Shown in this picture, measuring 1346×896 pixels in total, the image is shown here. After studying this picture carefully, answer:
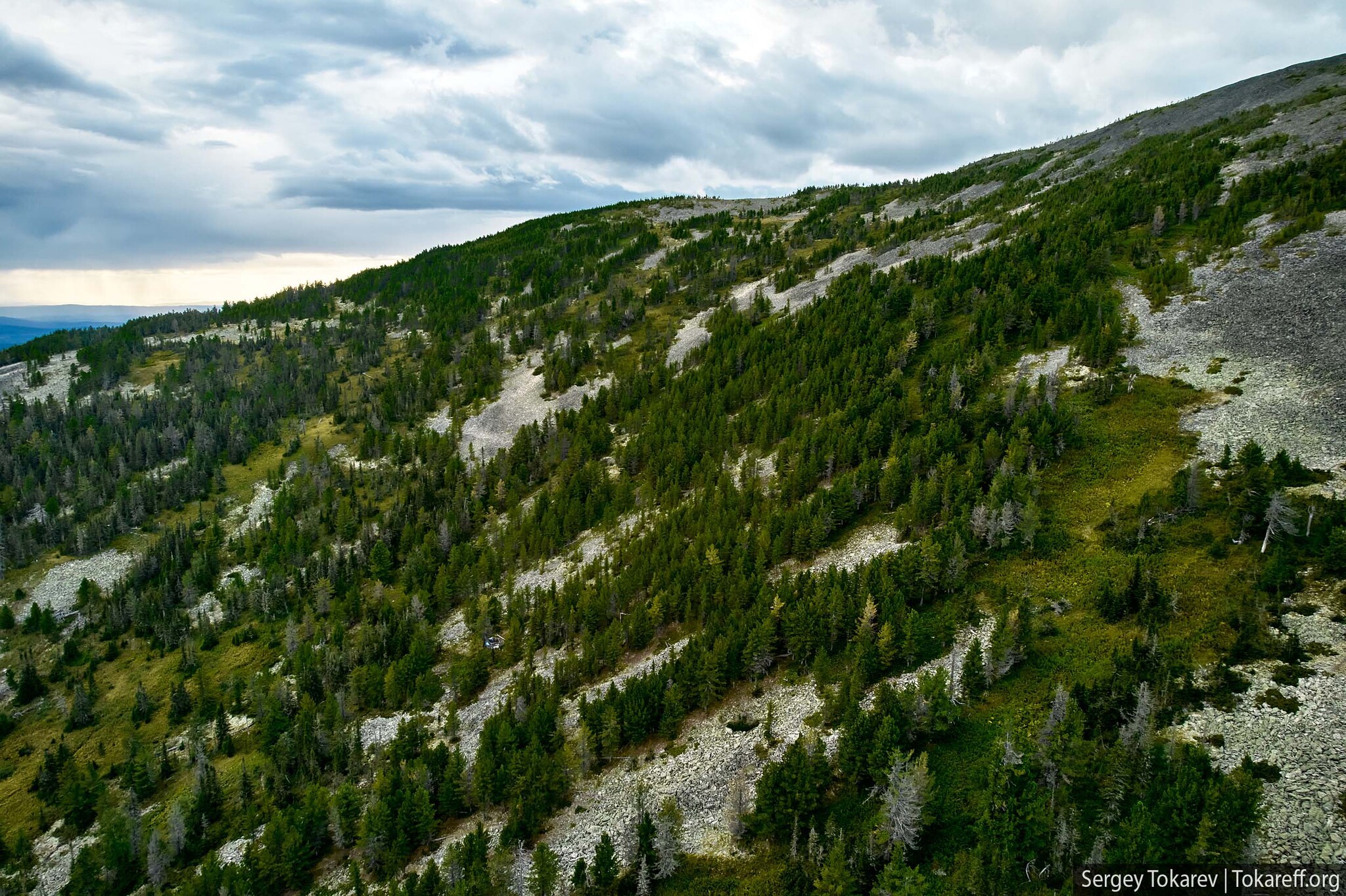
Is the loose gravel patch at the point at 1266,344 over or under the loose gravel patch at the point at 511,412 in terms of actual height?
over

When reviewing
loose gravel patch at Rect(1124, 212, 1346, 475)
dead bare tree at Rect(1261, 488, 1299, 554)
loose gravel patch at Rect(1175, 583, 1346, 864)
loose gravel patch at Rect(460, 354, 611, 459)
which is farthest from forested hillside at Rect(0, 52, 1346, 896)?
loose gravel patch at Rect(460, 354, 611, 459)

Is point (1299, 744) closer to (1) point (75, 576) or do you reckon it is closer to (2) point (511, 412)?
(2) point (511, 412)

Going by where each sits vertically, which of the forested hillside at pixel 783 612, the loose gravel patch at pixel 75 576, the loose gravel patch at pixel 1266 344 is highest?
the loose gravel patch at pixel 1266 344

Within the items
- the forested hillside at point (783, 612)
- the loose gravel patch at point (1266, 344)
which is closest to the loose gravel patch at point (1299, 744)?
the forested hillside at point (783, 612)

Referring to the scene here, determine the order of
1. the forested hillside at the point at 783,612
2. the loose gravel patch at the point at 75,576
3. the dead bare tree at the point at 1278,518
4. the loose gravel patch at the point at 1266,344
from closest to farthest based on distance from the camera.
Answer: the forested hillside at the point at 783,612, the dead bare tree at the point at 1278,518, the loose gravel patch at the point at 1266,344, the loose gravel patch at the point at 75,576

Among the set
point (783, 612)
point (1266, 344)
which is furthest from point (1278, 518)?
point (783, 612)

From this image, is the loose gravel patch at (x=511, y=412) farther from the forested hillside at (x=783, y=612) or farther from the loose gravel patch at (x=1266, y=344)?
the loose gravel patch at (x=1266, y=344)

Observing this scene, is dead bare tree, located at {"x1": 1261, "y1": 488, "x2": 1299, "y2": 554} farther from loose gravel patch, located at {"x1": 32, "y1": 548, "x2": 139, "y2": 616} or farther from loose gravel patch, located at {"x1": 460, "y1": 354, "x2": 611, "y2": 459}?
loose gravel patch, located at {"x1": 32, "y1": 548, "x2": 139, "y2": 616}

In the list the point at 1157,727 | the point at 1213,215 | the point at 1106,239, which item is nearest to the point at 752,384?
the point at 1106,239

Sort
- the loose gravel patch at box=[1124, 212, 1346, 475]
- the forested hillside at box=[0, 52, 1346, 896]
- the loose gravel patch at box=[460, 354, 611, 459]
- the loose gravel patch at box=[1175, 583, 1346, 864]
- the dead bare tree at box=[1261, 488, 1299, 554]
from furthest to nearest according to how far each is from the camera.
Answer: the loose gravel patch at box=[460, 354, 611, 459]
the loose gravel patch at box=[1124, 212, 1346, 475]
the dead bare tree at box=[1261, 488, 1299, 554]
the forested hillside at box=[0, 52, 1346, 896]
the loose gravel patch at box=[1175, 583, 1346, 864]
